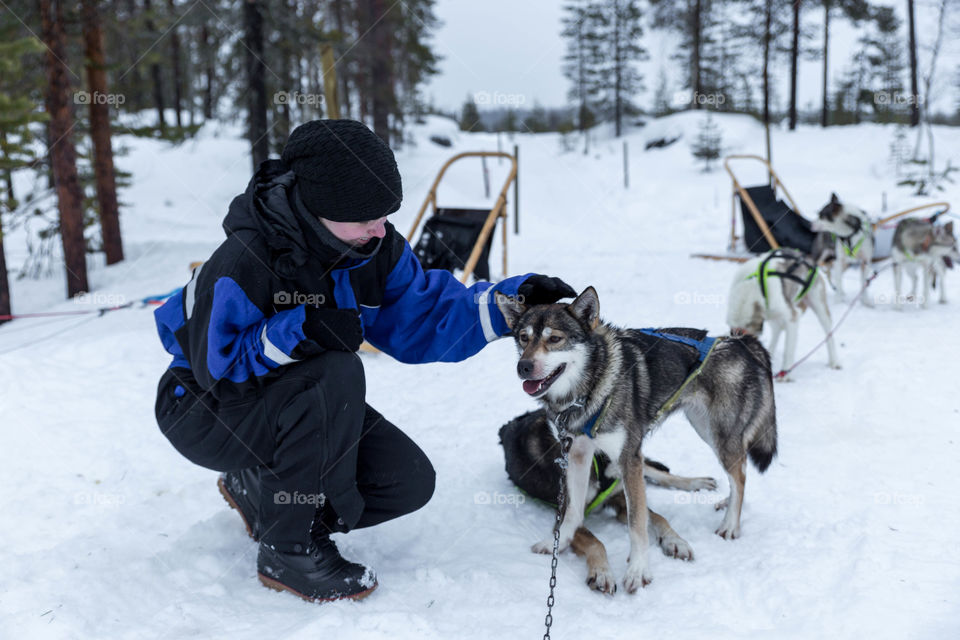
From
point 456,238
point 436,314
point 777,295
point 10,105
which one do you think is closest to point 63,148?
point 10,105

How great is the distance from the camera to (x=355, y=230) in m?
1.74

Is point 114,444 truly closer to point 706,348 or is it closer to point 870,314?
point 706,348

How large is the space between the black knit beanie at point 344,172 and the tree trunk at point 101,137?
23.3 feet

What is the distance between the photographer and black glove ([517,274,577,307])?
6.74ft

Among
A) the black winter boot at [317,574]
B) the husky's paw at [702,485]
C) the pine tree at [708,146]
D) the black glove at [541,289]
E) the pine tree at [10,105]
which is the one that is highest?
the pine tree at [708,146]

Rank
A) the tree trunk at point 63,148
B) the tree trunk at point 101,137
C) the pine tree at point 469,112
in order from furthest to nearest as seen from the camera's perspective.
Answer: the pine tree at point 469,112, the tree trunk at point 101,137, the tree trunk at point 63,148

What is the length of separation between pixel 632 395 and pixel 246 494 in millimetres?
1306

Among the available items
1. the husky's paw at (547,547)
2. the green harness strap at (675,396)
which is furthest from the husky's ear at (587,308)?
the husky's paw at (547,547)

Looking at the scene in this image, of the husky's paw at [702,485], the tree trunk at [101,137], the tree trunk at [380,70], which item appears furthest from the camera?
the tree trunk at [380,70]

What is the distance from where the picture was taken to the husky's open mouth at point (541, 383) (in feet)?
6.28

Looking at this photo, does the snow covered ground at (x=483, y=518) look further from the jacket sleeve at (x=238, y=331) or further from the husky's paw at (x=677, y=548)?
the jacket sleeve at (x=238, y=331)

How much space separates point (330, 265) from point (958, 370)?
3.78 m

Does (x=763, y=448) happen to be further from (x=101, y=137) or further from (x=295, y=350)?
(x=101, y=137)

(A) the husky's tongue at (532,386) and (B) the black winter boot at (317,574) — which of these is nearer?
(B) the black winter boot at (317,574)
